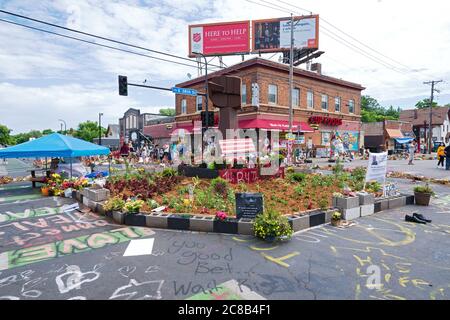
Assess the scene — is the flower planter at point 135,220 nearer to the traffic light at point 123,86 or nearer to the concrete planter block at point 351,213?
the concrete planter block at point 351,213

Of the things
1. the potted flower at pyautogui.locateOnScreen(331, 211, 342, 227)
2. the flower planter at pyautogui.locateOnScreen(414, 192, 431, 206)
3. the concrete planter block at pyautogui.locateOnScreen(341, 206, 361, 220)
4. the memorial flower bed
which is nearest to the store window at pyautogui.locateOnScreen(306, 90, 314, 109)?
the memorial flower bed

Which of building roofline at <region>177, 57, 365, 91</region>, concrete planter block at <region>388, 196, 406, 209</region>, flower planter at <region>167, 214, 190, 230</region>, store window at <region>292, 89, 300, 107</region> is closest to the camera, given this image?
flower planter at <region>167, 214, 190, 230</region>

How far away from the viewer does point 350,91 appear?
3231 cm

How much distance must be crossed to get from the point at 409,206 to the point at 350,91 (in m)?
27.8

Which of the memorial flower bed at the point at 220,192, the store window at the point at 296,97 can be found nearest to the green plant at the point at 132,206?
the memorial flower bed at the point at 220,192

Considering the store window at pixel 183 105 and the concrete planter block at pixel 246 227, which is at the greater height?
the store window at pixel 183 105

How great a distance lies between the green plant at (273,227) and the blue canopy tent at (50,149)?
957cm

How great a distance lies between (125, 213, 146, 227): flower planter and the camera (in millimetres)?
6312

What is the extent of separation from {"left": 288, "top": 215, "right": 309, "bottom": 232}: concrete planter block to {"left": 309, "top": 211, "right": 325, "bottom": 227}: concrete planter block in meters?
0.15

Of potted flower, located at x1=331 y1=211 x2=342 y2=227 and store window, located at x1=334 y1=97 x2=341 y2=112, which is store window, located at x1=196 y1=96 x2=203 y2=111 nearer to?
store window, located at x1=334 y1=97 x2=341 y2=112

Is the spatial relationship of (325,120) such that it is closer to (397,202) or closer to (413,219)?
(397,202)

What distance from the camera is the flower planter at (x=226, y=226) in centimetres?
572

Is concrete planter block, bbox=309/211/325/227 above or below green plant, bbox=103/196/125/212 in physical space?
below
